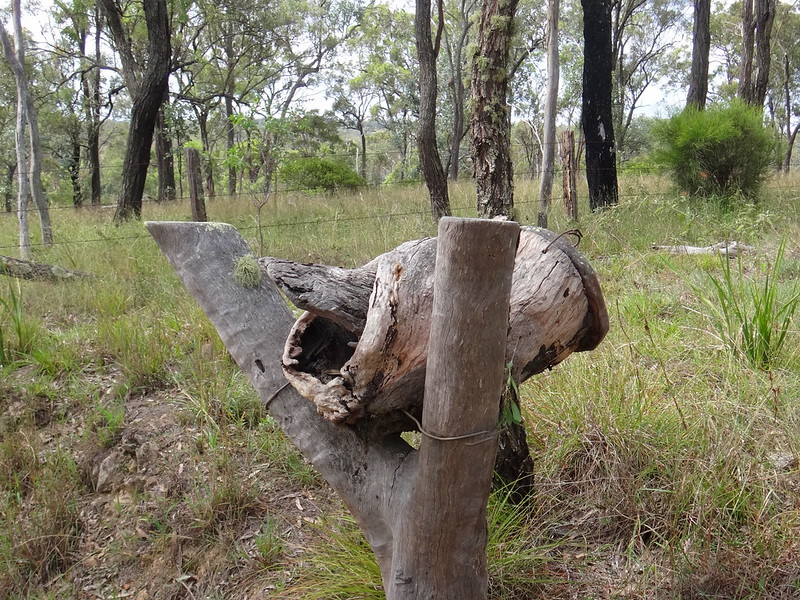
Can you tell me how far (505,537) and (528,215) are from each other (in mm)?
5942

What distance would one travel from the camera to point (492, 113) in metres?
5.18

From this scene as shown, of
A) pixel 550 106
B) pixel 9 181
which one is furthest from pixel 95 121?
pixel 550 106

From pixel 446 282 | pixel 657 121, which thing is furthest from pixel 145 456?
pixel 657 121

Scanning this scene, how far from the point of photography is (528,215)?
7.36 m

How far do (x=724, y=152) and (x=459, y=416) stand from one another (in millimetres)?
7967

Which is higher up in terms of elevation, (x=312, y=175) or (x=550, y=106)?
(x=550, y=106)

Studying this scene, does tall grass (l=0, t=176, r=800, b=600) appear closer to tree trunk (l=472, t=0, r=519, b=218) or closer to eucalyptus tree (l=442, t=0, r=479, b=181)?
tree trunk (l=472, t=0, r=519, b=218)

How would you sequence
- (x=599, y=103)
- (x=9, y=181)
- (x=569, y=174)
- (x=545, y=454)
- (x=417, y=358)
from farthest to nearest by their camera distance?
1. (x=9, y=181)
2. (x=599, y=103)
3. (x=569, y=174)
4. (x=545, y=454)
5. (x=417, y=358)

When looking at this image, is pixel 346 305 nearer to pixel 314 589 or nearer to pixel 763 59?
pixel 314 589

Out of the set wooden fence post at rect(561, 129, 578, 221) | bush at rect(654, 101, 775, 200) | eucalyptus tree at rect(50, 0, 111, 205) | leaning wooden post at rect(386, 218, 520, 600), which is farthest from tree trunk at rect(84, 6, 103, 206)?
leaning wooden post at rect(386, 218, 520, 600)

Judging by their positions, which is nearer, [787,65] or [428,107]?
[428,107]

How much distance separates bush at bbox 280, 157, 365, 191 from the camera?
12203 millimetres

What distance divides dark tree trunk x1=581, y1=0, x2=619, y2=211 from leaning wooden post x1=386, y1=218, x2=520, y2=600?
666cm

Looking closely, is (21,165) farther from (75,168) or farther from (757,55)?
(75,168)
